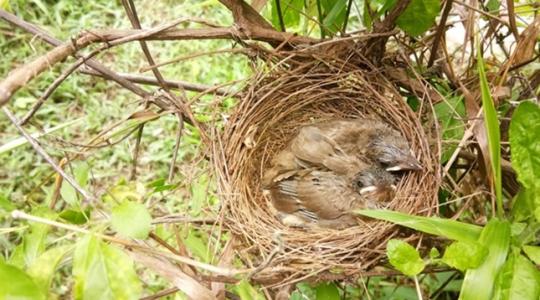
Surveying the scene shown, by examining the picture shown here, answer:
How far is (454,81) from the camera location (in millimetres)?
1655

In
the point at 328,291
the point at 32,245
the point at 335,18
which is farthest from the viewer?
the point at 335,18

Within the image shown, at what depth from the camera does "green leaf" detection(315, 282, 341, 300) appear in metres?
1.40

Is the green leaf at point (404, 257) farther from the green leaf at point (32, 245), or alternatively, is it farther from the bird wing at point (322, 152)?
the bird wing at point (322, 152)

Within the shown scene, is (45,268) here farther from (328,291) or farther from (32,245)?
(328,291)

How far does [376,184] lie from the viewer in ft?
6.22

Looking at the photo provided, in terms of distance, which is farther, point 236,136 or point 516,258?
point 236,136

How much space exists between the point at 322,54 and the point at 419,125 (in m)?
0.32

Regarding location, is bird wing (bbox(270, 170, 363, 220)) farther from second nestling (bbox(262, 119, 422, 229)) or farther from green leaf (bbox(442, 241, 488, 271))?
green leaf (bbox(442, 241, 488, 271))

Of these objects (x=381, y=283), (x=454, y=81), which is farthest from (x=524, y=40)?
(x=381, y=283)

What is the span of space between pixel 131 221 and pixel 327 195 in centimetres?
94

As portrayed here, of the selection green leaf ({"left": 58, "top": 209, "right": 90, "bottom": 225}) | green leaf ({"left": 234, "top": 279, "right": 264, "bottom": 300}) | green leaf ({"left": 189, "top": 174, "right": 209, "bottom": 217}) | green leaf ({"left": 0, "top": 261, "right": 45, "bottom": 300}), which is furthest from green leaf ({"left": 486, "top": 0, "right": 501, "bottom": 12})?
green leaf ({"left": 0, "top": 261, "right": 45, "bottom": 300})

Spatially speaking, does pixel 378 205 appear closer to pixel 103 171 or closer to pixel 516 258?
pixel 516 258

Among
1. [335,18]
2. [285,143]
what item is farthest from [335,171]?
[335,18]

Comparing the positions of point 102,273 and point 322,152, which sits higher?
point 102,273
